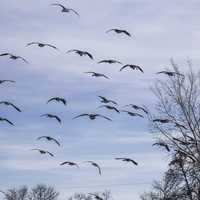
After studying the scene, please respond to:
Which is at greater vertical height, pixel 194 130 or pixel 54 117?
pixel 194 130

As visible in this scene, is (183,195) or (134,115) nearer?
(134,115)

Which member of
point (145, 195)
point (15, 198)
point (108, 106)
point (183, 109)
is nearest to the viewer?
point (108, 106)

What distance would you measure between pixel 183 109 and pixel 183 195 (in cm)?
566

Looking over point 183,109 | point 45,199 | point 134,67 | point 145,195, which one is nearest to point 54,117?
point 134,67

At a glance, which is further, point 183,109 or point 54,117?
point 183,109

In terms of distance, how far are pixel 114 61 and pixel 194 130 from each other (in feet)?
65.3

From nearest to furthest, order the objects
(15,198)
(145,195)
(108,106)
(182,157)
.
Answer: (108,106), (182,157), (145,195), (15,198)

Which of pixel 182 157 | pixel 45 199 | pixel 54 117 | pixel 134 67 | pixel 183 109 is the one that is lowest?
pixel 54 117

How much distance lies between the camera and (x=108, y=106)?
17.8 metres

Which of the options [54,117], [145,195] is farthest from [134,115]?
[145,195]

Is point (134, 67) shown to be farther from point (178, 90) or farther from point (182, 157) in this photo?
point (178, 90)

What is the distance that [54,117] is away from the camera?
701 inches

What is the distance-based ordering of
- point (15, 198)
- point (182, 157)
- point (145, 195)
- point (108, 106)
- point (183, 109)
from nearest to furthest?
1. point (108, 106)
2. point (182, 157)
3. point (183, 109)
4. point (145, 195)
5. point (15, 198)

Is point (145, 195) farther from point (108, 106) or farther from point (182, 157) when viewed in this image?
point (108, 106)
